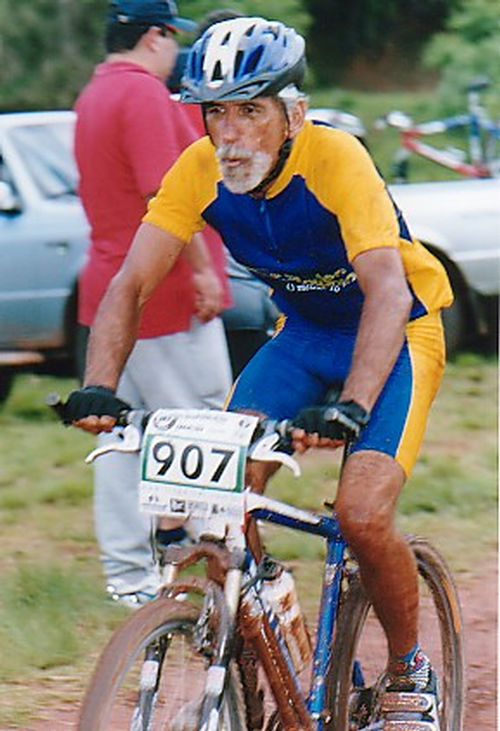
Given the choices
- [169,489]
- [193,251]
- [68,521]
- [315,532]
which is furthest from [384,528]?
[68,521]

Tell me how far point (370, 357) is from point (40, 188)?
19.3 ft

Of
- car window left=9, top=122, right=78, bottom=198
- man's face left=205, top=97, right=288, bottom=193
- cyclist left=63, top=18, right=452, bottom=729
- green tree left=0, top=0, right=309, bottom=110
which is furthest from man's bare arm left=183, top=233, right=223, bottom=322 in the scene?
green tree left=0, top=0, right=309, bottom=110

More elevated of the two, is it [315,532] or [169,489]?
[169,489]

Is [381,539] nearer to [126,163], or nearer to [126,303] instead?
[126,303]

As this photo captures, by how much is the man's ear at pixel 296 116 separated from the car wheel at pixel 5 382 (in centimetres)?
589

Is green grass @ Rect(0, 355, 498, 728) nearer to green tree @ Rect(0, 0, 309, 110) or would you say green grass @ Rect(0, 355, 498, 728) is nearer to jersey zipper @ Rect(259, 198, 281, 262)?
jersey zipper @ Rect(259, 198, 281, 262)

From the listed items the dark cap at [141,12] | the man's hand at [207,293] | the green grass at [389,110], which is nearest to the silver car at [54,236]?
the dark cap at [141,12]

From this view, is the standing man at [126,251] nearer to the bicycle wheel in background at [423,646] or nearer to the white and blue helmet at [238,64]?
the bicycle wheel in background at [423,646]

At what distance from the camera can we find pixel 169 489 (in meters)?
3.62

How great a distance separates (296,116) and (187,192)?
0.35m

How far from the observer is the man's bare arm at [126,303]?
4016 mm

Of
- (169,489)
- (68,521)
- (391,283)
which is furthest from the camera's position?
(68,521)

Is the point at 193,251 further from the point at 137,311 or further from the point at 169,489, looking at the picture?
the point at 169,489

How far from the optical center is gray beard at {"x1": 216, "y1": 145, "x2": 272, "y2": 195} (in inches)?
155
